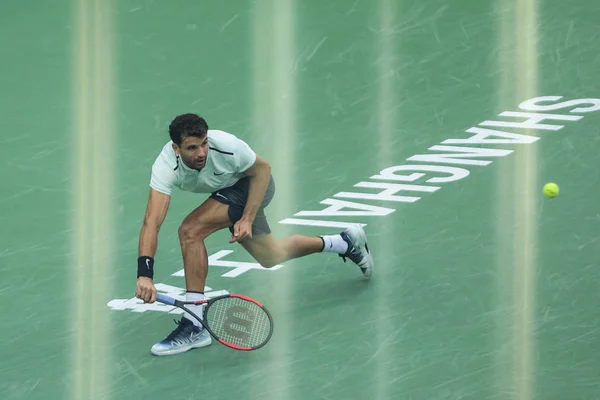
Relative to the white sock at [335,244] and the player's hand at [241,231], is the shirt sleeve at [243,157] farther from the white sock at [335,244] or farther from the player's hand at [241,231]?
the white sock at [335,244]

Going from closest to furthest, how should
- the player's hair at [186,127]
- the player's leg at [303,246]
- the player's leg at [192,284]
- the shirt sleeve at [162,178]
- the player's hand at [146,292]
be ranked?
1. the player's hand at [146,292]
2. the player's hair at [186,127]
3. the shirt sleeve at [162,178]
4. the player's leg at [192,284]
5. the player's leg at [303,246]

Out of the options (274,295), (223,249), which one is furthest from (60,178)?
(274,295)

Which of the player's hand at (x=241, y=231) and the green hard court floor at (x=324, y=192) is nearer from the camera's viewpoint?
the green hard court floor at (x=324, y=192)

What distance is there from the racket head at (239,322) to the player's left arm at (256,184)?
727 mm

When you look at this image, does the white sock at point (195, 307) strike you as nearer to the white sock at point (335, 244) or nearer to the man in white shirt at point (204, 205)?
the man in white shirt at point (204, 205)

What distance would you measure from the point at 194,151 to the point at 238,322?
3.69 feet

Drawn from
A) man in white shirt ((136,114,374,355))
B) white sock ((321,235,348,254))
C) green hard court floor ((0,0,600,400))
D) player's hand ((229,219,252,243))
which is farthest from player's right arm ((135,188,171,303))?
white sock ((321,235,348,254))

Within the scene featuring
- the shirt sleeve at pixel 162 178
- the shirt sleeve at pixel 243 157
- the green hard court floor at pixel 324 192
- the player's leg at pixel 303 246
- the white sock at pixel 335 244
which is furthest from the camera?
the white sock at pixel 335 244

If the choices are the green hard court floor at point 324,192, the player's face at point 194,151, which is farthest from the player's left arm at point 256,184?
the green hard court floor at point 324,192

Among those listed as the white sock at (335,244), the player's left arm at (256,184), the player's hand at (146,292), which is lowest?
the player's hand at (146,292)

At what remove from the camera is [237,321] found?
369 inches

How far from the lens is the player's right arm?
902 cm

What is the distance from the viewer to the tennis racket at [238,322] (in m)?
9.34

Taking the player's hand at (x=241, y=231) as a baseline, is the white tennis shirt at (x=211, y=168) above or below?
above
